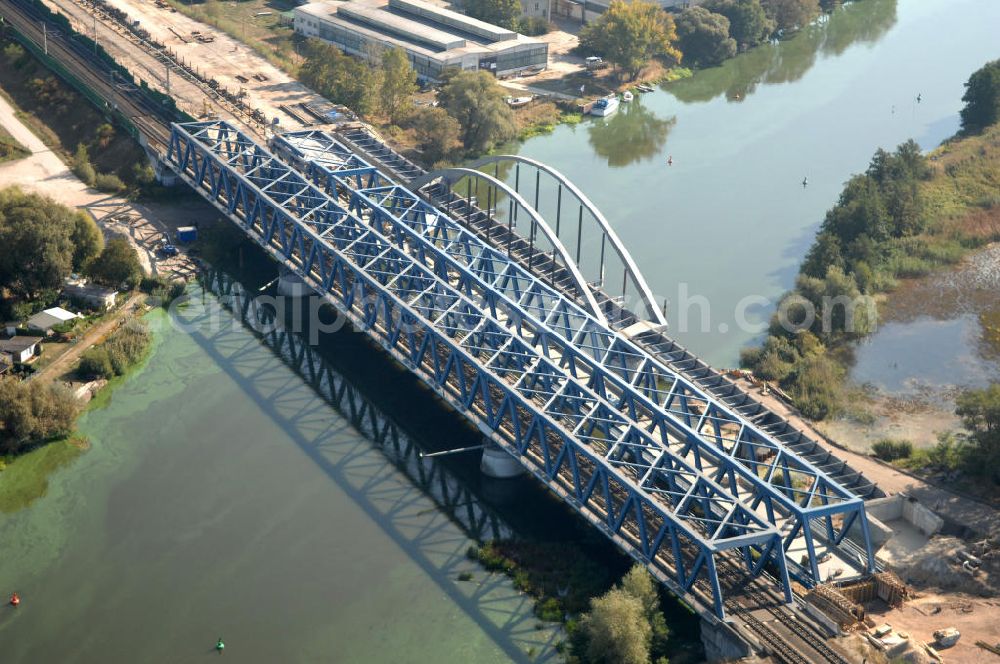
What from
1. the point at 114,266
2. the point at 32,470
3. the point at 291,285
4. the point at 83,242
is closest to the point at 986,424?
the point at 291,285

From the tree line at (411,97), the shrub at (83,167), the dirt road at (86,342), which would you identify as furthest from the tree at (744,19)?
the dirt road at (86,342)

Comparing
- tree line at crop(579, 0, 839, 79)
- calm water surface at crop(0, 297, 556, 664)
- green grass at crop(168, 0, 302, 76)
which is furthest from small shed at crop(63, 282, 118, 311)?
tree line at crop(579, 0, 839, 79)

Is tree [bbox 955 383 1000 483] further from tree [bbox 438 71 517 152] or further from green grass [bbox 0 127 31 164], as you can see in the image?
green grass [bbox 0 127 31 164]

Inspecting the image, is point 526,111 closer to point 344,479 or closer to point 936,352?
point 936,352

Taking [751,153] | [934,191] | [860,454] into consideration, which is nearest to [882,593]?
[860,454]

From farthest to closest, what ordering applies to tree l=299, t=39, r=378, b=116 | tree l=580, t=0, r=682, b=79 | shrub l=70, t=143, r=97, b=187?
tree l=580, t=0, r=682, b=79
tree l=299, t=39, r=378, b=116
shrub l=70, t=143, r=97, b=187
